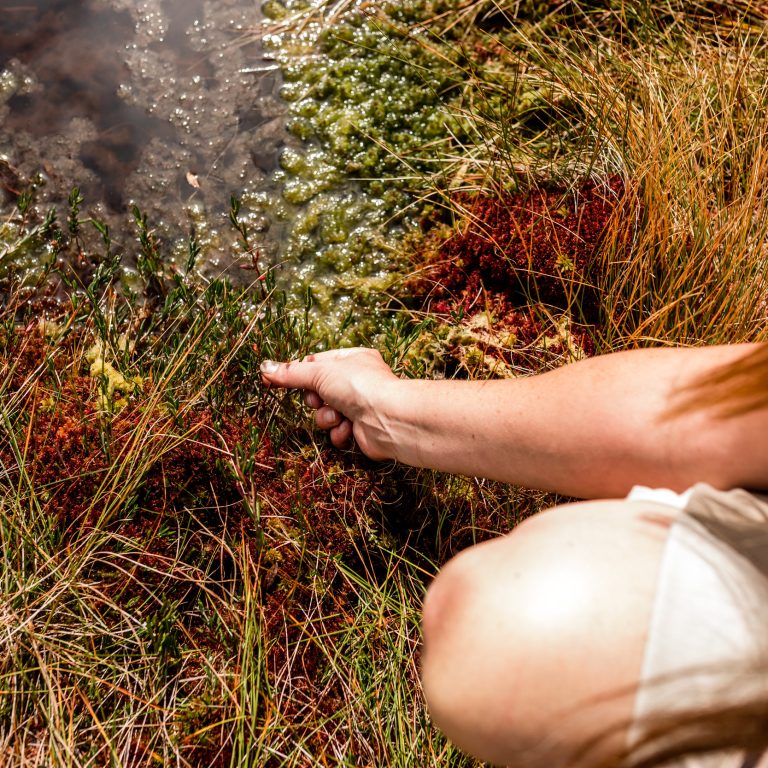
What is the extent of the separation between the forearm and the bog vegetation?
1.40 feet

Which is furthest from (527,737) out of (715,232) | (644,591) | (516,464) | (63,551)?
(715,232)

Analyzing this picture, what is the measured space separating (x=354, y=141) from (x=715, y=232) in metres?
1.66

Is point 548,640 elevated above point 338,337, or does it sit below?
above

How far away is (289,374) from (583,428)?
1158mm

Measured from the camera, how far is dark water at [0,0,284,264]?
9.97 feet

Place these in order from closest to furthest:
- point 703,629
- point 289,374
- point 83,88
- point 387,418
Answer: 1. point 703,629
2. point 387,418
3. point 289,374
4. point 83,88

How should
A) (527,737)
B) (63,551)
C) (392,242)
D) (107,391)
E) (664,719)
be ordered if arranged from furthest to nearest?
(392,242) → (107,391) → (63,551) → (527,737) → (664,719)

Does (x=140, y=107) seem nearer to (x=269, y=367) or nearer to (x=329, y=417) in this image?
(x=269, y=367)

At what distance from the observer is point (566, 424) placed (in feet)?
6.11

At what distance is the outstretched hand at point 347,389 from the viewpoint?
2.33m

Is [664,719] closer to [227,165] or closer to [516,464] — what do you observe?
[516,464]

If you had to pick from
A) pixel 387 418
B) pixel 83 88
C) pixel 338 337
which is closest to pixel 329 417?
pixel 387 418

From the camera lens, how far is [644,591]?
1.29 m

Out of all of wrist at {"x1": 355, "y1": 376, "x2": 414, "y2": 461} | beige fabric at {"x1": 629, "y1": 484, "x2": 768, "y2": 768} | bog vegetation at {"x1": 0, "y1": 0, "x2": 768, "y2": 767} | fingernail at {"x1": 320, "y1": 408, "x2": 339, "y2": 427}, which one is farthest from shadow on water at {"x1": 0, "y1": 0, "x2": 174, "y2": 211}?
beige fabric at {"x1": 629, "y1": 484, "x2": 768, "y2": 768}
